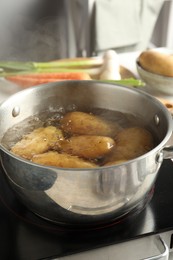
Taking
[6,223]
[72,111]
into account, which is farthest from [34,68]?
[6,223]

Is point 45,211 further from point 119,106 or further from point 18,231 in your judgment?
point 119,106

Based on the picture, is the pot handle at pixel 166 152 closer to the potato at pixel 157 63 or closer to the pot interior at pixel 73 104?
the pot interior at pixel 73 104

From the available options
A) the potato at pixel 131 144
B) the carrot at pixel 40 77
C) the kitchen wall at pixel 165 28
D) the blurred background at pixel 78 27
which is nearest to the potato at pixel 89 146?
the potato at pixel 131 144

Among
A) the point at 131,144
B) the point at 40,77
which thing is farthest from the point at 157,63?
the point at 131,144

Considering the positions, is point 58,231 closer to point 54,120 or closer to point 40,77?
point 54,120

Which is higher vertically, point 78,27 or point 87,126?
point 87,126
